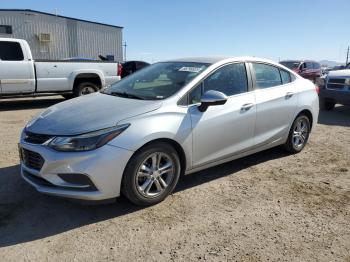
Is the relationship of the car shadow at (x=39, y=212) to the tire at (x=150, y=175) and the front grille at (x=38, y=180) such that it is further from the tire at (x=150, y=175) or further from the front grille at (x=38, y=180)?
the front grille at (x=38, y=180)

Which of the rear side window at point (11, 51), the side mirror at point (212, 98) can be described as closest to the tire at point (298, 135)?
the side mirror at point (212, 98)

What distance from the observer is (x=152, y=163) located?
379 cm

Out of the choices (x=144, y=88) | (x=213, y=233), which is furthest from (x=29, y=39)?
(x=213, y=233)

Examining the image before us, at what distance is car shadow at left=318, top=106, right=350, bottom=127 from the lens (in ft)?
29.2

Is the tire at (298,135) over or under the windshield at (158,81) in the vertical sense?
under

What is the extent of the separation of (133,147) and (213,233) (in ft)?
3.73

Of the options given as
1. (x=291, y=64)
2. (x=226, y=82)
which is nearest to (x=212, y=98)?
(x=226, y=82)

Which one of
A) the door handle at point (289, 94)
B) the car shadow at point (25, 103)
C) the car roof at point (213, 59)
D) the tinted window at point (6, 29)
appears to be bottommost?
the car shadow at point (25, 103)

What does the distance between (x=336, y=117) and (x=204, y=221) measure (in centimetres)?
760

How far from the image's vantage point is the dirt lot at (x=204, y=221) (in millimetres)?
3072

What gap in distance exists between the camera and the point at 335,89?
397 inches

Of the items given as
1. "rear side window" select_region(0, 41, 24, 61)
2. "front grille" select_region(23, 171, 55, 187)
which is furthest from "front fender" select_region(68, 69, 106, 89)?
"front grille" select_region(23, 171, 55, 187)

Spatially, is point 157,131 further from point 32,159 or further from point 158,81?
point 32,159

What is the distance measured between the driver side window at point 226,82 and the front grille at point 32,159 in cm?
174
